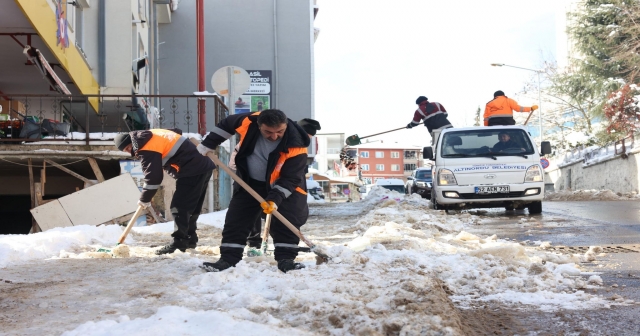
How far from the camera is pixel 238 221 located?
5727 millimetres

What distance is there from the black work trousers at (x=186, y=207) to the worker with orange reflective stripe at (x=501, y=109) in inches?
316

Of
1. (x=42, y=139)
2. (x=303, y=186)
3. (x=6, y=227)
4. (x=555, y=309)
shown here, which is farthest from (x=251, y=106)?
(x=555, y=309)

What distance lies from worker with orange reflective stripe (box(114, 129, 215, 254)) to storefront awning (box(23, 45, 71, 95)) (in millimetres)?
5773

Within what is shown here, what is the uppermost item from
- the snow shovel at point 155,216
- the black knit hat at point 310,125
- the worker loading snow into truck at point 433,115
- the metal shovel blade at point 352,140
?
the worker loading snow into truck at point 433,115

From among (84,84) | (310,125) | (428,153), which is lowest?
(428,153)

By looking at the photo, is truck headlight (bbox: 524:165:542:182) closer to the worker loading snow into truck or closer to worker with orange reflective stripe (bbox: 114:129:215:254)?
the worker loading snow into truck

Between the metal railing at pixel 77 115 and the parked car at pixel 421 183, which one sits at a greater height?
the metal railing at pixel 77 115

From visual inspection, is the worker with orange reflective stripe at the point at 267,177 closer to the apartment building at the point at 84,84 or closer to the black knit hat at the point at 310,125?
the black knit hat at the point at 310,125

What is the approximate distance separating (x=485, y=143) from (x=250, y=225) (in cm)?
799

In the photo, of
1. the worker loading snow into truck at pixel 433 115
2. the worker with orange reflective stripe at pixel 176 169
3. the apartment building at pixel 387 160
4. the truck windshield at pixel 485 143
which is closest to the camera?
the worker with orange reflective stripe at pixel 176 169

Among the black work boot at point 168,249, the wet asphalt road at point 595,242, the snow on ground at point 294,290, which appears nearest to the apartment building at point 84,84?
the black work boot at point 168,249

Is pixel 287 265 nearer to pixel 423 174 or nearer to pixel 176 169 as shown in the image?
pixel 176 169

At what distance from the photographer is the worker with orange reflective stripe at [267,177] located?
5414mm

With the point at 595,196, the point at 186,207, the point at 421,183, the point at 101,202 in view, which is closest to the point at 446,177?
the point at 101,202
